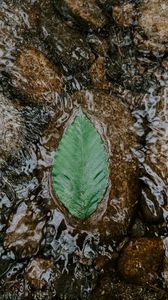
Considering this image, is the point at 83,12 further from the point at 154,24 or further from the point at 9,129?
the point at 9,129

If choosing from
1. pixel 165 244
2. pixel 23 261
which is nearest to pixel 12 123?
pixel 23 261

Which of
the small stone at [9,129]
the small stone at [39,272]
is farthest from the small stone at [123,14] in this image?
the small stone at [39,272]

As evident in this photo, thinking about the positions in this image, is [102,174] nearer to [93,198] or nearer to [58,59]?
[93,198]

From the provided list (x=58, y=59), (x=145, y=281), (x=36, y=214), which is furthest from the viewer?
(x=58, y=59)

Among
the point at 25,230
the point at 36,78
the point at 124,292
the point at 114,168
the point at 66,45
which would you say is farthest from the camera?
the point at 66,45

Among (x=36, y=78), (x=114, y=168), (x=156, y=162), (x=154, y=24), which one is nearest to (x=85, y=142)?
(x=114, y=168)

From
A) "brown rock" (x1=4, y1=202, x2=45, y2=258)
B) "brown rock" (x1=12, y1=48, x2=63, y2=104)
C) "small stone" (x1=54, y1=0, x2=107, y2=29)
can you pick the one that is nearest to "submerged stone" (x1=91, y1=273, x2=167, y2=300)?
"brown rock" (x1=4, y1=202, x2=45, y2=258)
